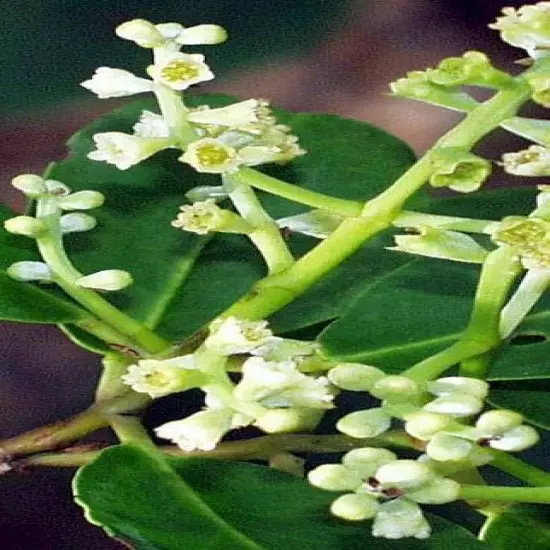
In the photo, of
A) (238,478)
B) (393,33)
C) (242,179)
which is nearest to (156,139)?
(242,179)

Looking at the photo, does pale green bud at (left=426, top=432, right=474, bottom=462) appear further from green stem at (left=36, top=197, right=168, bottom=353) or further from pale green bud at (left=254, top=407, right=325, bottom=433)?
green stem at (left=36, top=197, right=168, bottom=353)

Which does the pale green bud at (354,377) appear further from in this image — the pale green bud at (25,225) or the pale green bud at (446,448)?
the pale green bud at (25,225)

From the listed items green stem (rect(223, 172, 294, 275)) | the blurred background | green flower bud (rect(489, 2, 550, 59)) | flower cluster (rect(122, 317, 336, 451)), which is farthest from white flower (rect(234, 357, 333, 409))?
the blurred background

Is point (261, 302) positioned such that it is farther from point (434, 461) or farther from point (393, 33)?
point (393, 33)

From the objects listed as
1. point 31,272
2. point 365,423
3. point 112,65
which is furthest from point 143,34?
point 112,65

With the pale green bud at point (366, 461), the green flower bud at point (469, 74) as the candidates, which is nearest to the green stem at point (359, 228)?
the green flower bud at point (469, 74)
